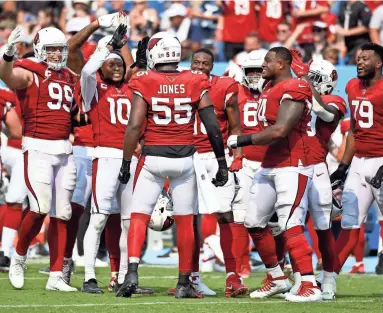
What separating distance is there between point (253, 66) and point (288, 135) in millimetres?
1955

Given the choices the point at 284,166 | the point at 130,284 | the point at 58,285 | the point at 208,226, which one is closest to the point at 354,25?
the point at 208,226

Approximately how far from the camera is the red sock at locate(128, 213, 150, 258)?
8.87 metres

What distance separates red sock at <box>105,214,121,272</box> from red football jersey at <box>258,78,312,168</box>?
5.85 ft

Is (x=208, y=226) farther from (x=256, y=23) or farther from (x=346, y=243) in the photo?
(x=256, y=23)

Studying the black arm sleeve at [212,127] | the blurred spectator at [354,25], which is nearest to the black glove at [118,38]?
the black arm sleeve at [212,127]

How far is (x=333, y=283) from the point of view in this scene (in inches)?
376

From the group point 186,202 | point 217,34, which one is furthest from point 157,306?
point 217,34

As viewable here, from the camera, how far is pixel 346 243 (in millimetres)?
10008

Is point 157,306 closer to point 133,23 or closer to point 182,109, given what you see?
point 182,109

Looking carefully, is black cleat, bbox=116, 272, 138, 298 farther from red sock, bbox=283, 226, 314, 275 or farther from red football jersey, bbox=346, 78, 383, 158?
red football jersey, bbox=346, 78, 383, 158

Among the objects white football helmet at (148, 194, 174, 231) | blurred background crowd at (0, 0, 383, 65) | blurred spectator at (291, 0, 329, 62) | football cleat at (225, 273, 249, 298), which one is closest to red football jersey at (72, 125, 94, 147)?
white football helmet at (148, 194, 174, 231)

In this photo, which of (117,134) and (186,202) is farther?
(117,134)

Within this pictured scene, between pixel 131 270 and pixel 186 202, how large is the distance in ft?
2.44

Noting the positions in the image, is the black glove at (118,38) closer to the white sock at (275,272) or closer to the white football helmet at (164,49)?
the white football helmet at (164,49)
